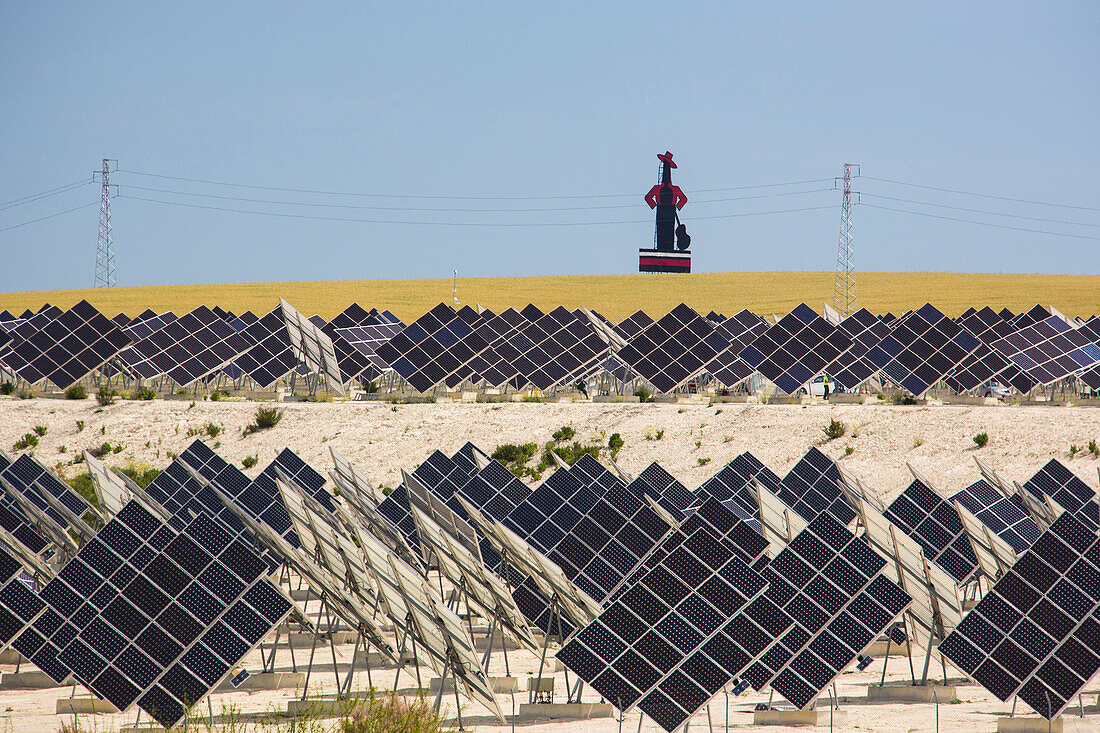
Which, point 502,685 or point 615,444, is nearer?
point 502,685

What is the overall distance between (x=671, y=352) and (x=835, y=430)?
8702mm

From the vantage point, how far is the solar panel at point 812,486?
29812 millimetres

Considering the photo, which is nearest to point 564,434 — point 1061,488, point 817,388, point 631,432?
point 631,432

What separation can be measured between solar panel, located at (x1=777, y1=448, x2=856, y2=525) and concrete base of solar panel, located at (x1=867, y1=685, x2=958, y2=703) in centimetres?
1035

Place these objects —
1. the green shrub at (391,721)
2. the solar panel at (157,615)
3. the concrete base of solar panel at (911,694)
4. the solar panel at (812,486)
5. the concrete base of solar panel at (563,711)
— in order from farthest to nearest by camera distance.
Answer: the solar panel at (812,486)
the concrete base of solar panel at (911,694)
the concrete base of solar panel at (563,711)
the solar panel at (157,615)
the green shrub at (391,721)

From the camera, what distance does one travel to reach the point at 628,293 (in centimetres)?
12531

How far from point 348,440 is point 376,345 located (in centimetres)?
1263

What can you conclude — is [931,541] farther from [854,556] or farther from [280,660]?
[280,660]

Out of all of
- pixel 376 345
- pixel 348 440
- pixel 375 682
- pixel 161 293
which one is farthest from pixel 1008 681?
pixel 161 293

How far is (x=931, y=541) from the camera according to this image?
23750 mm

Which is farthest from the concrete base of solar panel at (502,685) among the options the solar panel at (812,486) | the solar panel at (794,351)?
the solar panel at (794,351)

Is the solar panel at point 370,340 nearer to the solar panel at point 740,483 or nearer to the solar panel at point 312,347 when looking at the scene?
the solar panel at point 312,347

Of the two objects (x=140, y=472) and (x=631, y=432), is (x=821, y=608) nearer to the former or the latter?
(x=631, y=432)

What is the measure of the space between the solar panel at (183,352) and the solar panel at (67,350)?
1149 mm
